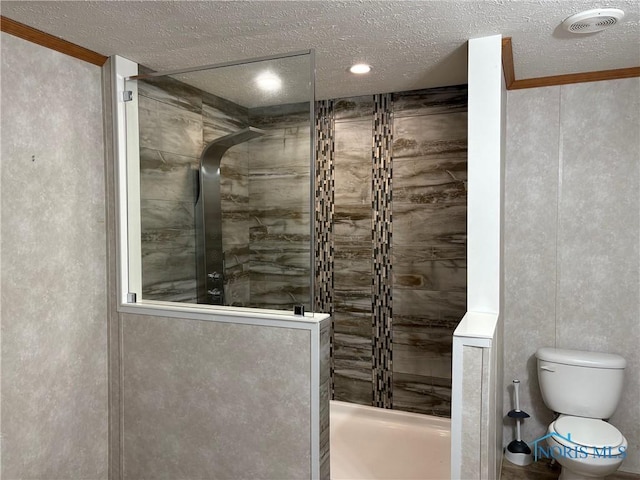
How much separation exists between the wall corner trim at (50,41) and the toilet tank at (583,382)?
2923 millimetres

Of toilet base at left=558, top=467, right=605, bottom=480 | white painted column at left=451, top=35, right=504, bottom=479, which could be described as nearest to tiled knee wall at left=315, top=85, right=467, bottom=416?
toilet base at left=558, top=467, right=605, bottom=480

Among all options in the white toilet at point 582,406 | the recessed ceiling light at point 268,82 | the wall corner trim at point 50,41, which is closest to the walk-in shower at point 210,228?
the recessed ceiling light at point 268,82

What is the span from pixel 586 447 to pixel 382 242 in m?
1.65

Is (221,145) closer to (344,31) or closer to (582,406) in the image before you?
(344,31)

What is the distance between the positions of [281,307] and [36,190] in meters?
1.21

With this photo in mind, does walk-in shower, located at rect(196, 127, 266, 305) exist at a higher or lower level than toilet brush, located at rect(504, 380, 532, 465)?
higher

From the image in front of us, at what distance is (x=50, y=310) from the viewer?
2.23 metres

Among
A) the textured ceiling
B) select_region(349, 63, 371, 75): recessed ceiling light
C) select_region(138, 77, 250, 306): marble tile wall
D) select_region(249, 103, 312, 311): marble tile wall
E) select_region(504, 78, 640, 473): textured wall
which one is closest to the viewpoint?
the textured ceiling

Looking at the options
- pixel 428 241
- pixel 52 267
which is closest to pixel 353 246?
pixel 428 241

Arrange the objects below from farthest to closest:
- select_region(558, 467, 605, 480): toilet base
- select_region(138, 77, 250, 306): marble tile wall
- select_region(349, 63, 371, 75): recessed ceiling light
A: select_region(349, 63, 371, 75): recessed ceiling light < select_region(558, 467, 605, 480): toilet base < select_region(138, 77, 250, 306): marble tile wall

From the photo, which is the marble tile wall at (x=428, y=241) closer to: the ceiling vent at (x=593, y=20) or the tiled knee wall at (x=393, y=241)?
the tiled knee wall at (x=393, y=241)

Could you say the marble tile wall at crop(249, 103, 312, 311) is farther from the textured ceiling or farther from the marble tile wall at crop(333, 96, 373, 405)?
the marble tile wall at crop(333, 96, 373, 405)

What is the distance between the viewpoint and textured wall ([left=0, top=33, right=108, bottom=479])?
6.74 ft

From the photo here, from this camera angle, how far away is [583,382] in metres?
2.66
